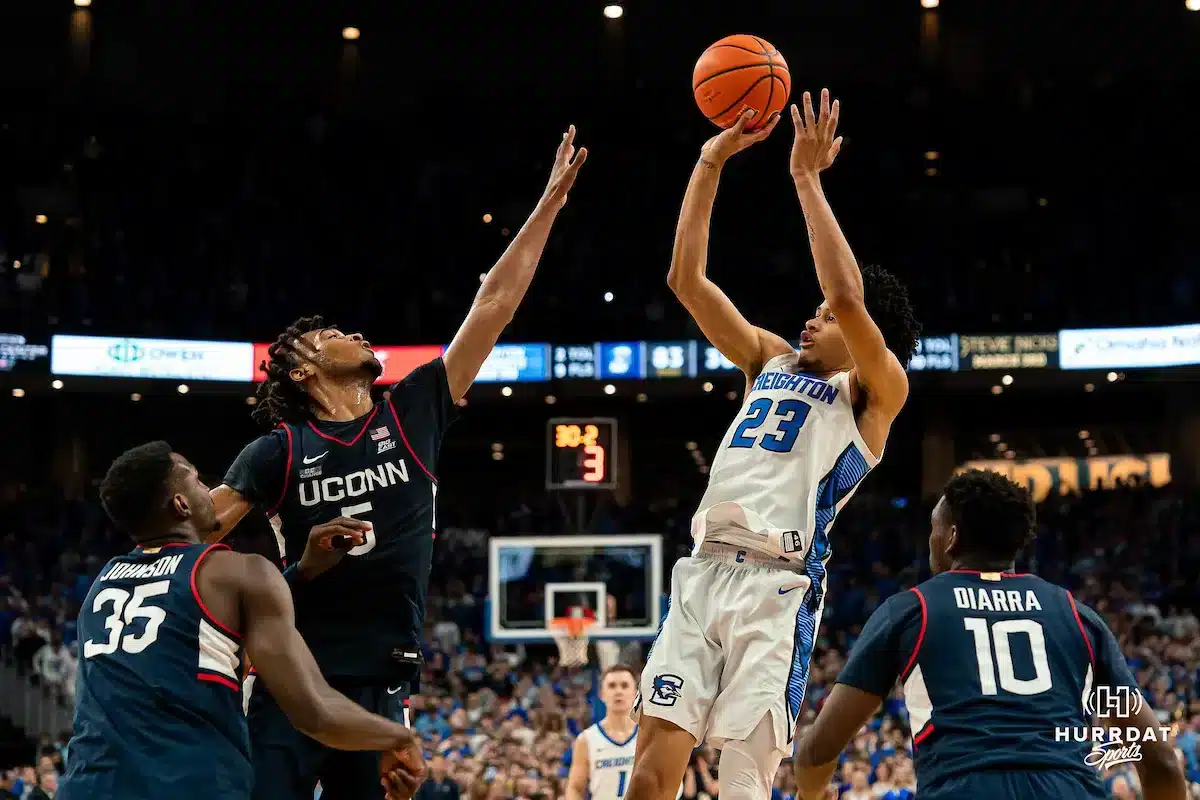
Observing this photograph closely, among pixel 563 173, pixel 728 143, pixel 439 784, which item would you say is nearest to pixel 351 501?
pixel 563 173

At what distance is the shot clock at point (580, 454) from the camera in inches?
559

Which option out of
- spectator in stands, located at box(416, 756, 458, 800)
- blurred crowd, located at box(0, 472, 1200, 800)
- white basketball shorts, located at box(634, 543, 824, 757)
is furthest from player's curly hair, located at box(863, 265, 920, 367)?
blurred crowd, located at box(0, 472, 1200, 800)

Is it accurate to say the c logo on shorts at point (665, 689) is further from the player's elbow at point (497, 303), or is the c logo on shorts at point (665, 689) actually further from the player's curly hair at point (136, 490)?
the player's curly hair at point (136, 490)

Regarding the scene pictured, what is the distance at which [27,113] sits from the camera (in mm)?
25250

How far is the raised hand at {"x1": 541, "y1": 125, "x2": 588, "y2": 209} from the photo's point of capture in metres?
5.01

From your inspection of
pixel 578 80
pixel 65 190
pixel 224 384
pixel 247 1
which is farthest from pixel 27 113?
pixel 578 80

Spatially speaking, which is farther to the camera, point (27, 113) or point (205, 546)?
point (27, 113)

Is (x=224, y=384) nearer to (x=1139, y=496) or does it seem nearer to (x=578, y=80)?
(x=578, y=80)

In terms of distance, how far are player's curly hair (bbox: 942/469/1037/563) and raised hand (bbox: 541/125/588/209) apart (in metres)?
1.91

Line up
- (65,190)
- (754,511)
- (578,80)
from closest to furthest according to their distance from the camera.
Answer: (754,511) → (65,190) → (578,80)

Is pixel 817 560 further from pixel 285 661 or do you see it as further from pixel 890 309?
pixel 285 661

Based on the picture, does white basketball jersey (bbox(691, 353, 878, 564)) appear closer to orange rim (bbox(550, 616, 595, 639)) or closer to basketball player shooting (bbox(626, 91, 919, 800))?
basketball player shooting (bbox(626, 91, 919, 800))

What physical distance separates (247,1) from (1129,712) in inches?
986

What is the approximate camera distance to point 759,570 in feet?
15.0
